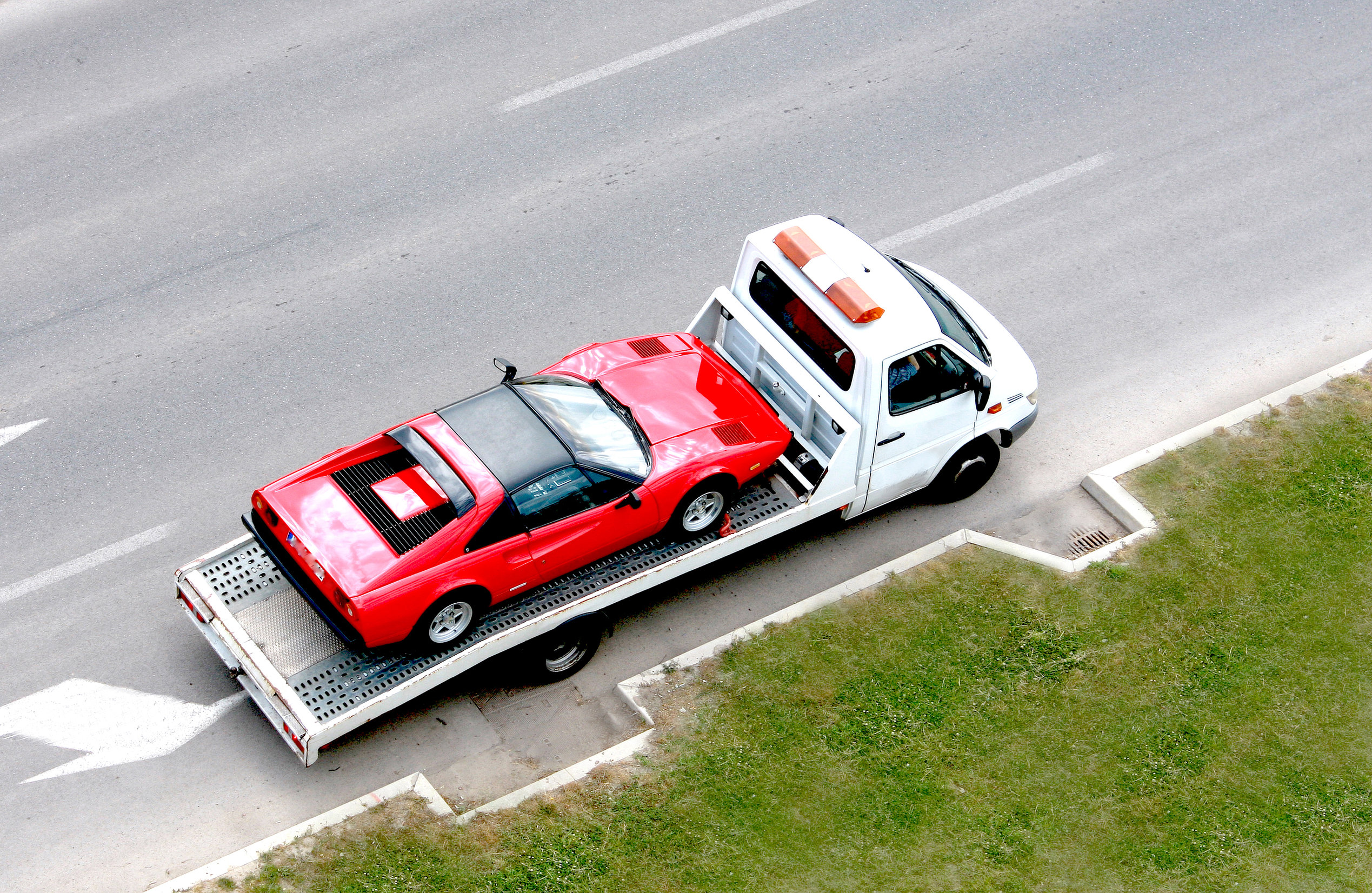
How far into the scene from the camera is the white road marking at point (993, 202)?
43.2ft

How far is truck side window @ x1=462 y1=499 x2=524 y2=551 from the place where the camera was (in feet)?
29.4

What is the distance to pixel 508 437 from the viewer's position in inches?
369

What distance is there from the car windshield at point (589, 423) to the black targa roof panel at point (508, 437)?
11 cm

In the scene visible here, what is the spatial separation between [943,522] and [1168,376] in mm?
2846

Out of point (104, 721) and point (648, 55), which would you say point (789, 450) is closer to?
point (104, 721)

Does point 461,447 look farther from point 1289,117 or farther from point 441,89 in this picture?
point 1289,117

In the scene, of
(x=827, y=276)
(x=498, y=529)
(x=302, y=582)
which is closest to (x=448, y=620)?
(x=498, y=529)

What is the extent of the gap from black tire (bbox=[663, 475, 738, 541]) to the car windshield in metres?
0.46

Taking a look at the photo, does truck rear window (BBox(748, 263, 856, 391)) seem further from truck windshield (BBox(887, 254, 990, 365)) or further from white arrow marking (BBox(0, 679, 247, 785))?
white arrow marking (BBox(0, 679, 247, 785))

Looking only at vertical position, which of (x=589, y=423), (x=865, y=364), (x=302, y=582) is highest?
(x=589, y=423)

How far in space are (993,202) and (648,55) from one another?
161 inches

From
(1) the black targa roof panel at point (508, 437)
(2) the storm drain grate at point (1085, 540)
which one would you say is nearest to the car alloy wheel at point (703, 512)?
(1) the black targa roof panel at point (508, 437)

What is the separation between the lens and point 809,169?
1366 centimetres

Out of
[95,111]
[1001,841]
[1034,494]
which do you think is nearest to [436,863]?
[1001,841]
